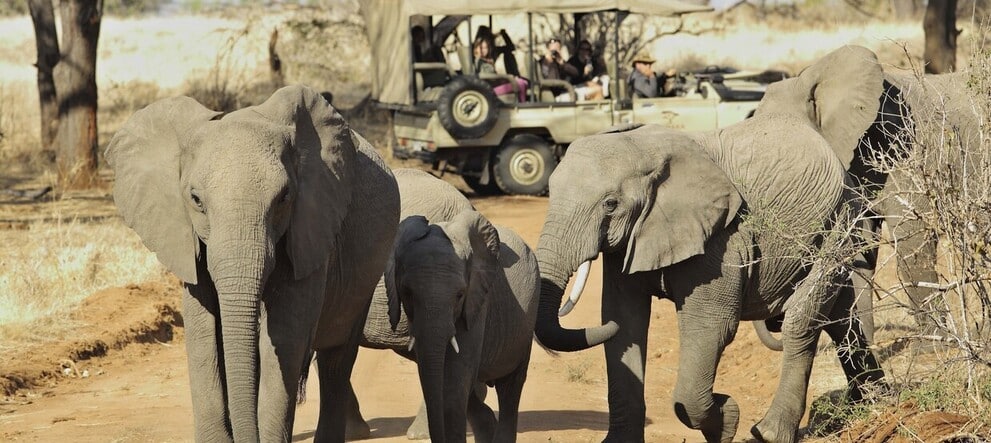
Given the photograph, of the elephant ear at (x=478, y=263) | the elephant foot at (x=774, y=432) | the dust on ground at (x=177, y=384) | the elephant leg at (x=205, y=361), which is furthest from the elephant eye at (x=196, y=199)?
the elephant foot at (x=774, y=432)

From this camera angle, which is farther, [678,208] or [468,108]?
[468,108]

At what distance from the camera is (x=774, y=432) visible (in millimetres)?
8141

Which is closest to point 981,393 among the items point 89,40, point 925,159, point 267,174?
point 925,159

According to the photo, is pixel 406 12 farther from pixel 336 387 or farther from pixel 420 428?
pixel 336 387

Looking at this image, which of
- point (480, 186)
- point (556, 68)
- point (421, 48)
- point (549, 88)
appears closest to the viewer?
point (549, 88)

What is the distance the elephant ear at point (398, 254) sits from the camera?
7301mm

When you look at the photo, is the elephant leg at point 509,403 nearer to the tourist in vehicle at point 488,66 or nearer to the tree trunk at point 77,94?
the tourist in vehicle at point 488,66

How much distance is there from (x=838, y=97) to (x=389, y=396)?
3.50 m

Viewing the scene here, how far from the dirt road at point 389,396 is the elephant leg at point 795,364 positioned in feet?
1.77

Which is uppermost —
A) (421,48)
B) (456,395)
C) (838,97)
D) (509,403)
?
(838,97)

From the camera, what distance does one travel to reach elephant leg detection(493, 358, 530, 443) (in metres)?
7.94

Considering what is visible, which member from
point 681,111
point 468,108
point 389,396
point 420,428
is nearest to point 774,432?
point 420,428

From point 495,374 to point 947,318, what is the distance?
2508 mm

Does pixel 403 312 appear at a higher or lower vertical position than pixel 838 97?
lower
